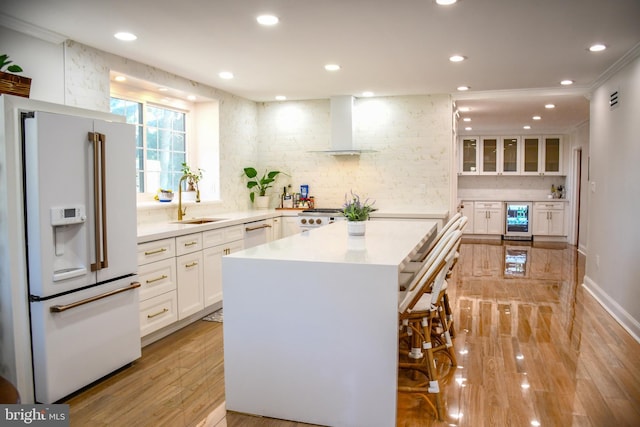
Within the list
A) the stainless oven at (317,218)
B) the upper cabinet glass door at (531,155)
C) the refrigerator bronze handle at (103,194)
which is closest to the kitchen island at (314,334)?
the refrigerator bronze handle at (103,194)

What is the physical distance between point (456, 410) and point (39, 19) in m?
3.44

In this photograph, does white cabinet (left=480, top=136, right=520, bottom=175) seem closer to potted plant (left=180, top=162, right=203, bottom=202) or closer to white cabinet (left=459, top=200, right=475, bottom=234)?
white cabinet (left=459, top=200, right=475, bottom=234)

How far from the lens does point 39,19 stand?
302 cm

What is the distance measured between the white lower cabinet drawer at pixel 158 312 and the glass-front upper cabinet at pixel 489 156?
8117mm

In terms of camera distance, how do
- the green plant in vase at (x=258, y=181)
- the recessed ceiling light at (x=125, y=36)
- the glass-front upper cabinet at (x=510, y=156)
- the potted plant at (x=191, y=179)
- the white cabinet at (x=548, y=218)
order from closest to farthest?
1. the recessed ceiling light at (x=125, y=36)
2. the potted plant at (x=191, y=179)
3. the green plant in vase at (x=258, y=181)
4. the white cabinet at (x=548, y=218)
5. the glass-front upper cabinet at (x=510, y=156)

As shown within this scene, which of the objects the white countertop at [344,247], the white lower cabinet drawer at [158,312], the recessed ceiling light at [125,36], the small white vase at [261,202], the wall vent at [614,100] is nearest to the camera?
the white countertop at [344,247]

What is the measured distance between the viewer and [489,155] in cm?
1019

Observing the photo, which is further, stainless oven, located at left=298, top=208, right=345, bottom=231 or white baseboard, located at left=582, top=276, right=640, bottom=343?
stainless oven, located at left=298, top=208, right=345, bottom=231

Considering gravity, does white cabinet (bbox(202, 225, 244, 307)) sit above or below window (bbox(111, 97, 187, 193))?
below

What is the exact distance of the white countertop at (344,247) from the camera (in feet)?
7.81

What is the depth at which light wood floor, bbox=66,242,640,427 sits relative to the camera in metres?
2.45

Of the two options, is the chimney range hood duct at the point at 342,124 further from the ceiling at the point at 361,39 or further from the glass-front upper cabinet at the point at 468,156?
the glass-front upper cabinet at the point at 468,156

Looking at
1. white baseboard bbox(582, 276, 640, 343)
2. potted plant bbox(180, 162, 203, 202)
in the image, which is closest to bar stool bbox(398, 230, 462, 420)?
white baseboard bbox(582, 276, 640, 343)

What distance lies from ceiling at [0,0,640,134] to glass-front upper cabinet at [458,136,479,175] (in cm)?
479
